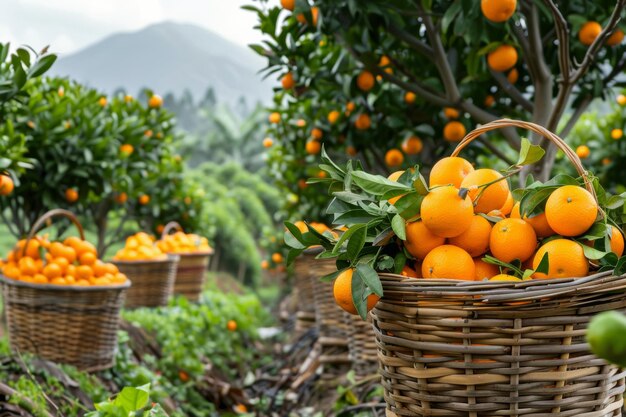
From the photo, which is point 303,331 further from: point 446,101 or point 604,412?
point 604,412

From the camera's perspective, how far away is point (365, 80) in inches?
107

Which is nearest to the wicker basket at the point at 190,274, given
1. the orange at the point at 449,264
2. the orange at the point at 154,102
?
the orange at the point at 154,102

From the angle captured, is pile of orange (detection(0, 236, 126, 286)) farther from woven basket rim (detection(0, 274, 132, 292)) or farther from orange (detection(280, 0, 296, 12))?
orange (detection(280, 0, 296, 12))

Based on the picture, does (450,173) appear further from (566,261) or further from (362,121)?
(362,121)

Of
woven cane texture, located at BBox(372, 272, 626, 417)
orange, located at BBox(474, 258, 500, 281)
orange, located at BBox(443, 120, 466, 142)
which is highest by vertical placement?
orange, located at BBox(443, 120, 466, 142)

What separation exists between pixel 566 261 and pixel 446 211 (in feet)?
0.78

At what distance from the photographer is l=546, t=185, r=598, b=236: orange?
1.12 m

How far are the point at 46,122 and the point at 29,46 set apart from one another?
132cm

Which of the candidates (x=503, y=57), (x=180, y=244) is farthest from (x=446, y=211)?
(x=180, y=244)

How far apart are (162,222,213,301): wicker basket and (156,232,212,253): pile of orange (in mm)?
62

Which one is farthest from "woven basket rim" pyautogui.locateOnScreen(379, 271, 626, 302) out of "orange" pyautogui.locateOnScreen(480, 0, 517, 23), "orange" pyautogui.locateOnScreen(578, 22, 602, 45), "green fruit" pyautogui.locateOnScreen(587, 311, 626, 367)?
"orange" pyautogui.locateOnScreen(578, 22, 602, 45)

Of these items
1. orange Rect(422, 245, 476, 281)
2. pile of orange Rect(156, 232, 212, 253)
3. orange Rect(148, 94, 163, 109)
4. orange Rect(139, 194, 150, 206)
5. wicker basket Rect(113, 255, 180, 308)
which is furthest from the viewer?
orange Rect(139, 194, 150, 206)

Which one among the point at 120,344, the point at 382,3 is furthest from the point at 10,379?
the point at 382,3

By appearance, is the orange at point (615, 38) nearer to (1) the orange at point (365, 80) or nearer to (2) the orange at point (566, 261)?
(1) the orange at point (365, 80)
